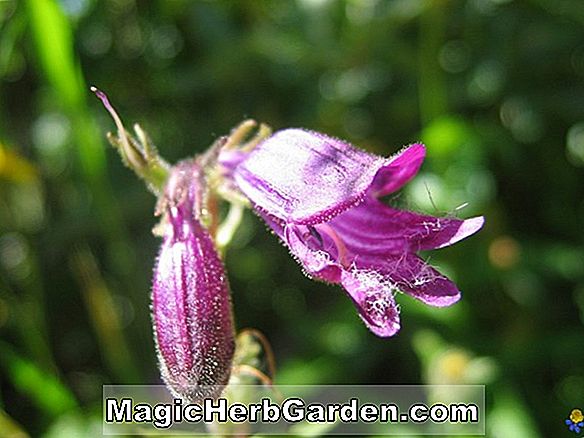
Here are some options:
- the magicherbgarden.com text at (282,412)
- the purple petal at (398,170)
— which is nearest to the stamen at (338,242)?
the purple petal at (398,170)

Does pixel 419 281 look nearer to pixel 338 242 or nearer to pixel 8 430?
pixel 338 242

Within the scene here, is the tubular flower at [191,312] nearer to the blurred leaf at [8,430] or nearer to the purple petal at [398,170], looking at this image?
the purple petal at [398,170]

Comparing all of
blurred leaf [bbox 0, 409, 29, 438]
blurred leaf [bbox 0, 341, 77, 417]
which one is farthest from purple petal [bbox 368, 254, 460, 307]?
blurred leaf [bbox 0, 409, 29, 438]

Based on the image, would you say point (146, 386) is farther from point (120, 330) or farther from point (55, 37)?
point (55, 37)

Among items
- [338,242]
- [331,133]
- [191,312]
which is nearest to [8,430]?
[191,312]

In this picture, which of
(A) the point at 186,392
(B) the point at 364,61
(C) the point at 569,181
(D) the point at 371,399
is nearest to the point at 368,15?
(B) the point at 364,61

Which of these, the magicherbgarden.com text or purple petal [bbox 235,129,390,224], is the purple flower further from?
the magicherbgarden.com text

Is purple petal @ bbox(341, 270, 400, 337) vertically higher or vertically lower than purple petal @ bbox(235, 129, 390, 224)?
lower
